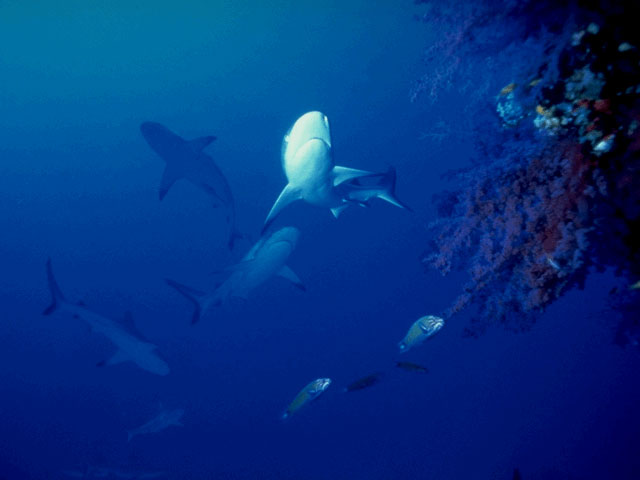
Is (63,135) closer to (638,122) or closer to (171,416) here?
(171,416)

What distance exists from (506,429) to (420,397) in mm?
8110

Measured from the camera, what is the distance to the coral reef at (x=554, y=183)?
8.73 feet

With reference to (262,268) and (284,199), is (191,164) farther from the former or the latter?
(284,199)

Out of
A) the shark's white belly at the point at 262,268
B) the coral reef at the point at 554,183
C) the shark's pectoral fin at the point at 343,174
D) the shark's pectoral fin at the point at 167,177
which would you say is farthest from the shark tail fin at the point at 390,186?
the shark's pectoral fin at the point at 167,177

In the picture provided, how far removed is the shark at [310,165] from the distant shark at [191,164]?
5.06 meters

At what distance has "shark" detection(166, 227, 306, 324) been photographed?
912cm

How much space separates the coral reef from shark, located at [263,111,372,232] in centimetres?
180

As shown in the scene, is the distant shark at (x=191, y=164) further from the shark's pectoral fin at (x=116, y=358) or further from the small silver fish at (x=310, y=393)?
the small silver fish at (x=310, y=393)

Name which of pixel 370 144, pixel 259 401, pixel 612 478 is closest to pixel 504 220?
pixel 612 478

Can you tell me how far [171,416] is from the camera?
1482cm

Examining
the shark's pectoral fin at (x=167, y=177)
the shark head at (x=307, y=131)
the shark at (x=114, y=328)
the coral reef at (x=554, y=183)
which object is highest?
the shark's pectoral fin at (x=167, y=177)

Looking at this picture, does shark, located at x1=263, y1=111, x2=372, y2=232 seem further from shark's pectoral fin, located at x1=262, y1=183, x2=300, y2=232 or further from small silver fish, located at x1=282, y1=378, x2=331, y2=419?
small silver fish, located at x1=282, y1=378, x2=331, y2=419

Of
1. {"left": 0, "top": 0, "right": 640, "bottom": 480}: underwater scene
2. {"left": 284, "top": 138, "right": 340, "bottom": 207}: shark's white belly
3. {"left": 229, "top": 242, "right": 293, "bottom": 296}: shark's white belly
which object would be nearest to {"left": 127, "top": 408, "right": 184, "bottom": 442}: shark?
{"left": 0, "top": 0, "right": 640, "bottom": 480}: underwater scene

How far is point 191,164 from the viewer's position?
10.8 m
